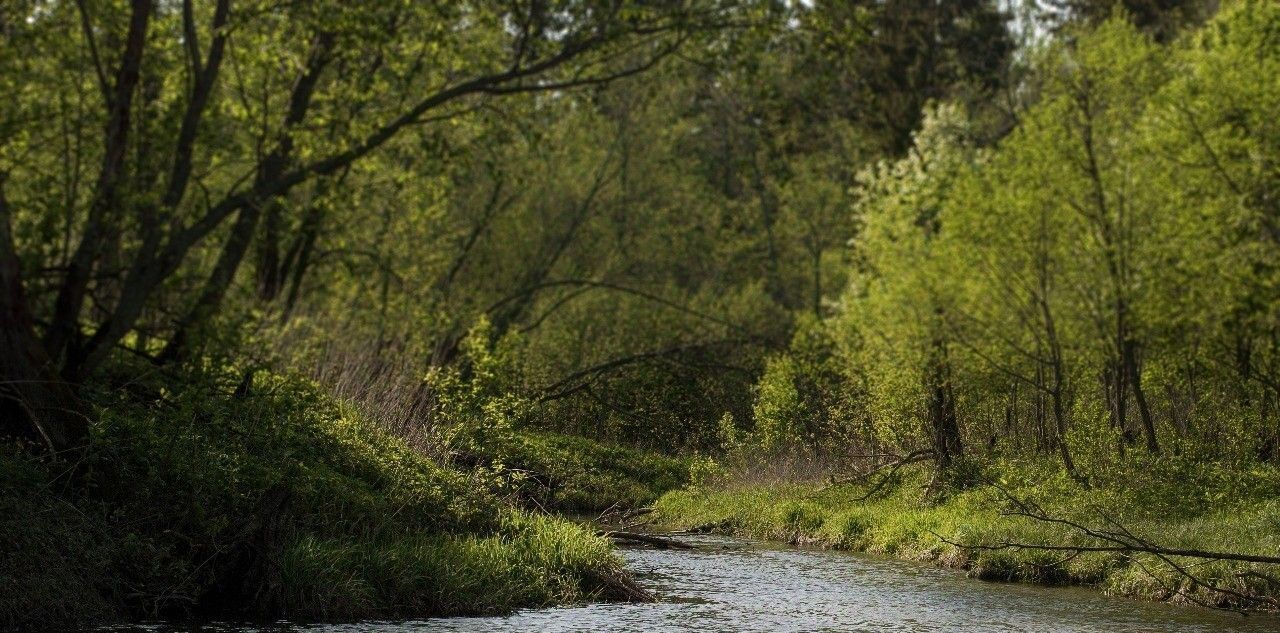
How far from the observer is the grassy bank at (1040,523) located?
1627 centimetres

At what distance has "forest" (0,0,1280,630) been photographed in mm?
13273

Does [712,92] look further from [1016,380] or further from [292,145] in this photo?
[292,145]

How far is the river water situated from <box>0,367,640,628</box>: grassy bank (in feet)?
1.92

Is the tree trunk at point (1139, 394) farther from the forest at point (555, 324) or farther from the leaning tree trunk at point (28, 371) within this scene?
the leaning tree trunk at point (28, 371)

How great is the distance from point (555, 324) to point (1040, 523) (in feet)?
67.1

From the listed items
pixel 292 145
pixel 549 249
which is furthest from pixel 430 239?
pixel 292 145

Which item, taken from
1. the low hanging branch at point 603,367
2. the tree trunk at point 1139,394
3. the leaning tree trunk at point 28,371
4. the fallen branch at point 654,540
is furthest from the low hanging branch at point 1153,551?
the leaning tree trunk at point 28,371

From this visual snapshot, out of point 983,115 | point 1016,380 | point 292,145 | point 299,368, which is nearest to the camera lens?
point 292,145

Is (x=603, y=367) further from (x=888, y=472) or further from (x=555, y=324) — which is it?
(x=555, y=324)

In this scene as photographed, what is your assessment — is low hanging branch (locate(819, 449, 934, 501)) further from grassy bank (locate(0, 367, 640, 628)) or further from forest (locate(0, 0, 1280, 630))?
grassy bank (locate(0, 367, 640, 628))

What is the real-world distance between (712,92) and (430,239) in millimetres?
14455

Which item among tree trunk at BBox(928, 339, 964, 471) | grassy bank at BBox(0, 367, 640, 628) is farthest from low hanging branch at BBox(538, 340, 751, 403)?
grassy bank at BBox(0, 367, 640, 628)

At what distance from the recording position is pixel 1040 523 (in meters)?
19.7

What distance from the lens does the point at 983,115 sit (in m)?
39.2
